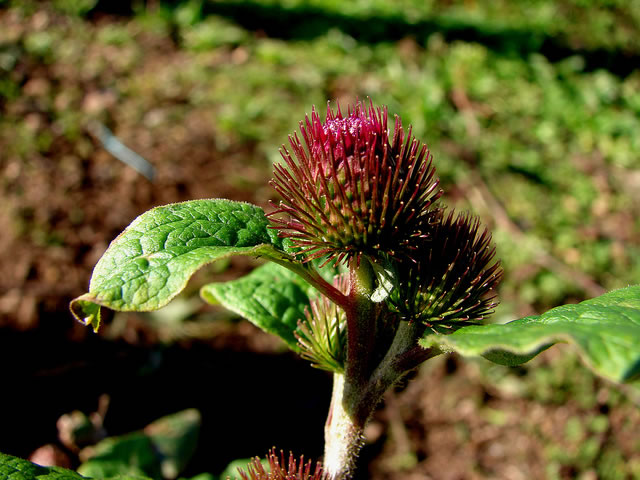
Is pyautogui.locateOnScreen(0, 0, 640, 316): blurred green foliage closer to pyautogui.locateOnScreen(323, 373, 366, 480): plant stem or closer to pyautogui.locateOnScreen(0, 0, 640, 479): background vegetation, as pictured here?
pyautogui.locateOnScreen(0, 0, 640, 479): background vegetation

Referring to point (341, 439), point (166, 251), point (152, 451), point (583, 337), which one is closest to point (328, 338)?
point (341, 439)

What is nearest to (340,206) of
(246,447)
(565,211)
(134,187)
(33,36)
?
(246,447)

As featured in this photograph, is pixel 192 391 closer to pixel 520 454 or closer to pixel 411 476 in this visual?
pixel 411 476

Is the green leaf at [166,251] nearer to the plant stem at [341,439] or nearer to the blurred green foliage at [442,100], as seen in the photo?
the plant stem at [341,439]

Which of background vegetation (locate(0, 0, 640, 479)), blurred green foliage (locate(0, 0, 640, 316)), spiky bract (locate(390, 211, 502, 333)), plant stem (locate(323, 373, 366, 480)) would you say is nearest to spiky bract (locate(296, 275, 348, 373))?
plant stem (locate(323, 373, 366, 480))

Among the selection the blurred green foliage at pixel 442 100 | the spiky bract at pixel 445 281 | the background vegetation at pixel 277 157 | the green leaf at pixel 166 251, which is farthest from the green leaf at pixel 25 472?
the blurred green foliage at pixel 442 100

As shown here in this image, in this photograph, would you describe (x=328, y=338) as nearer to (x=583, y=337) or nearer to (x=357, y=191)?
(x=357, y=191)
